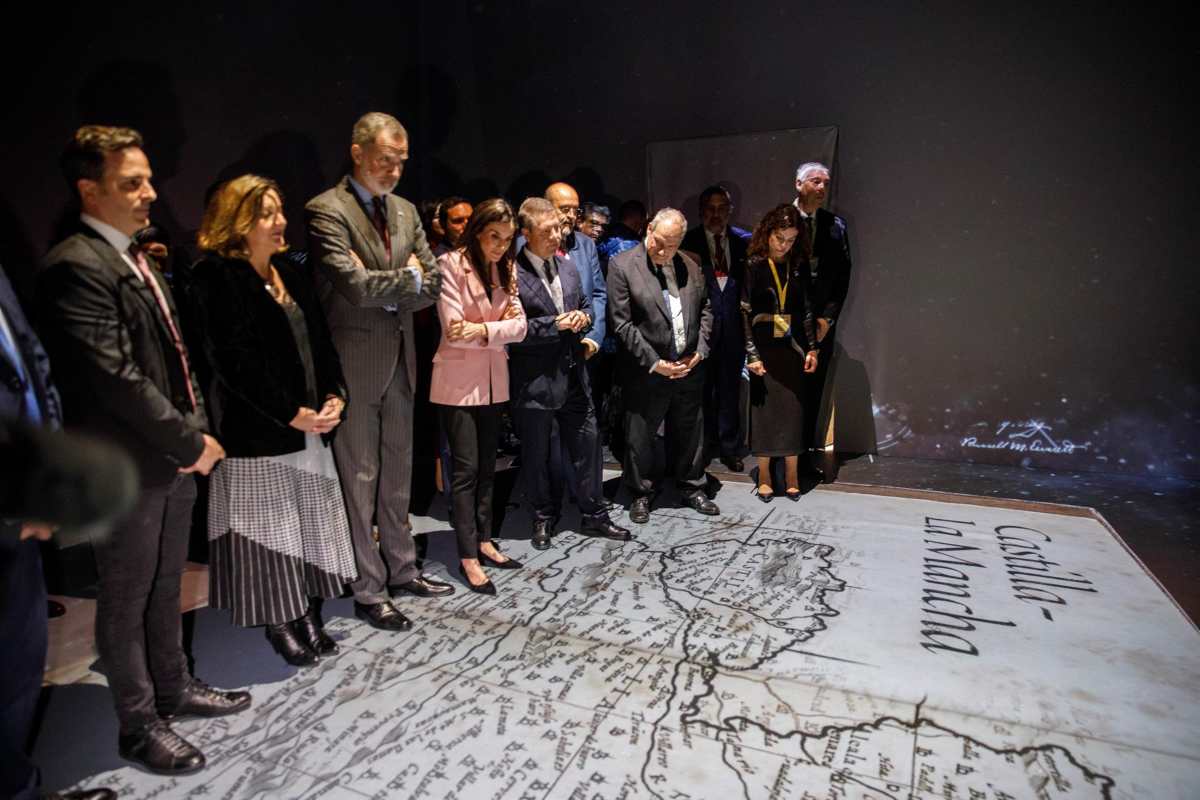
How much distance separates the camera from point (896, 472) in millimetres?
4957

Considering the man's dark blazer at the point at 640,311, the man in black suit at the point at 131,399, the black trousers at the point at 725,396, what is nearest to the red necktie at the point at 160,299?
the man in black suit at the point at 131,399

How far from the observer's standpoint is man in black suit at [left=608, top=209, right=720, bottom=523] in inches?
145

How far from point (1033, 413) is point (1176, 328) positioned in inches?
38.1

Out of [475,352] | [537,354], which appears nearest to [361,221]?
[475,352]

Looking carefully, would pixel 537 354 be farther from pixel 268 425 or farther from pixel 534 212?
pixel 268 425

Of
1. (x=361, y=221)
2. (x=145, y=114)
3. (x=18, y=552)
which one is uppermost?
(x=145, y=114)

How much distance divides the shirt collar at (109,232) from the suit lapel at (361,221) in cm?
80

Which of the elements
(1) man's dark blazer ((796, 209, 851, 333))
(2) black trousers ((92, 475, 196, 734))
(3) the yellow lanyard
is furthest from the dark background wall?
(2) black trousers ((92, 475, 196, 734))

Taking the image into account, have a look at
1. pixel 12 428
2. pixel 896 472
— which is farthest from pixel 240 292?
pixel 896 472

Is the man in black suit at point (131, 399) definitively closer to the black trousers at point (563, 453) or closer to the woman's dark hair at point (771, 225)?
the black trousers at point (563, 453)

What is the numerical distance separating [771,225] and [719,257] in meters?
0.63

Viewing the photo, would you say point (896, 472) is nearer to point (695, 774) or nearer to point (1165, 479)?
point (1165, 479)

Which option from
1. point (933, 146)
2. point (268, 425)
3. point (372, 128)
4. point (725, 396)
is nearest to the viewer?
point (268, 425)

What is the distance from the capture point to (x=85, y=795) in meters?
1.77
